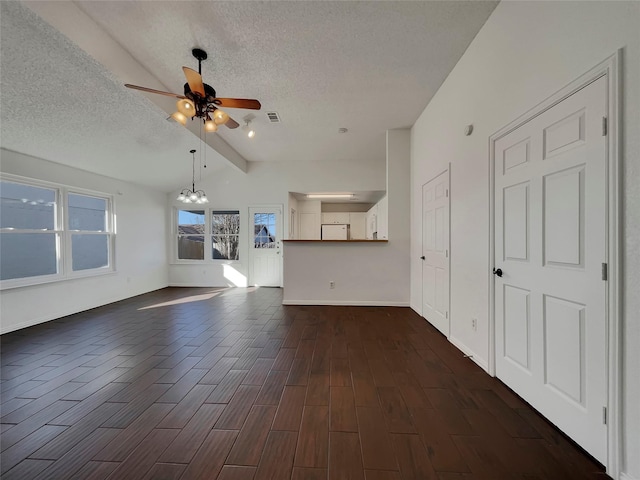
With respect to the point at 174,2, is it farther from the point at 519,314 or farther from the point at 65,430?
the point at 519,314

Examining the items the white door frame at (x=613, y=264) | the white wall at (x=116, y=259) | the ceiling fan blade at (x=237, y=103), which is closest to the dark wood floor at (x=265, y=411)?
the white door frame at (x=613, y=264)

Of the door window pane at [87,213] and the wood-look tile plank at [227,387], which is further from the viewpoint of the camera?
the door window pane at [87,213]

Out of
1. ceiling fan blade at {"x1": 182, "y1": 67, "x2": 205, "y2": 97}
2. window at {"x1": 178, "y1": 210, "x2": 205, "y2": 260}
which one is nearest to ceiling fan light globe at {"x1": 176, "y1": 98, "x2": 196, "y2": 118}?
ceiling fan blade at {"x1": 182, "y1": 67, "x2": 205, "y2": 97}

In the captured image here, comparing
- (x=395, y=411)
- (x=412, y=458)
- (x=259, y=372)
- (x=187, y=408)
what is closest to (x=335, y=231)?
(x=259, y=372)

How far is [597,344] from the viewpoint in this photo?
123cm

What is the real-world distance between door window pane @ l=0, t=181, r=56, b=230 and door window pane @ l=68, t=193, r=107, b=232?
0.96 feet

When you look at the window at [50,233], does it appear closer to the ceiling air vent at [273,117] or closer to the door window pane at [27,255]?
the door window pane at [27,255]

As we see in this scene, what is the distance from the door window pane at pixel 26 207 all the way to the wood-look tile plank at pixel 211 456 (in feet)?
14.0

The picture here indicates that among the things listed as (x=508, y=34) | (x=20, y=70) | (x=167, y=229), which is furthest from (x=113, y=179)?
(x=508, y=34)

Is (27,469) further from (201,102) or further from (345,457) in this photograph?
(201,102)

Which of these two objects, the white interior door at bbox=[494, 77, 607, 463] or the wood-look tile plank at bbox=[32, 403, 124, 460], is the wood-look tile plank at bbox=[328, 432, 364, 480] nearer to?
the white interior door at bbox=[494, 77, 607, 463]

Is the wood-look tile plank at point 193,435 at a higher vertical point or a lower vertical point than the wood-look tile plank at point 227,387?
higher

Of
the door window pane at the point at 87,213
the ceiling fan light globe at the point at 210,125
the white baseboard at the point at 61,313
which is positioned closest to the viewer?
the ceiling fan light globe at the point at 210,125

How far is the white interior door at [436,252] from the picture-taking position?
115 inches
